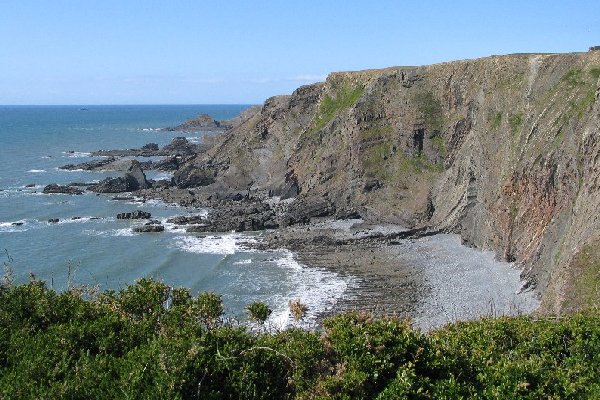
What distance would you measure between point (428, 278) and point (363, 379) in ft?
100

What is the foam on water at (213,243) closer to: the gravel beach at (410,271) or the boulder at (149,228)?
the gravel beach at (410,271)

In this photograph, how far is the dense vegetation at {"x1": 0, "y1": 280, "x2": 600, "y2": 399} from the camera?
11.9 meters

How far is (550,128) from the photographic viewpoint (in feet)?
140

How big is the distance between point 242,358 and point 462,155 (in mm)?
45576

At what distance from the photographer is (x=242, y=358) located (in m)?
12.8

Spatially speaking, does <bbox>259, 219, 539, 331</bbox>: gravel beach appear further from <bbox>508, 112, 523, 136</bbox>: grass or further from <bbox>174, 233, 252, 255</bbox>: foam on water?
<bbox>508, 112, 523, 136</bbox>: grass

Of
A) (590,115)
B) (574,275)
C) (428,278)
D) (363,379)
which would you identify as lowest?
(428,278)

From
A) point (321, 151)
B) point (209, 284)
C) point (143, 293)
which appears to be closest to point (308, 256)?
point (209, 284)

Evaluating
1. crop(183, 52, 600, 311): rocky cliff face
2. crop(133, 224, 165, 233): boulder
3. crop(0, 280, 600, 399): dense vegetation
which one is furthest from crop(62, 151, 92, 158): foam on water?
crop(0, 280, 600, 399): dense vegetation

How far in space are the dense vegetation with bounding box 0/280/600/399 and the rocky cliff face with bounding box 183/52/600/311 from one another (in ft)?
53.2

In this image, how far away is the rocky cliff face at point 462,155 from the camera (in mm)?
36375

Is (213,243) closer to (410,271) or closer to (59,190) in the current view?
(410,271)

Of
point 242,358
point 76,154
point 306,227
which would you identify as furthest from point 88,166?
point 242,358

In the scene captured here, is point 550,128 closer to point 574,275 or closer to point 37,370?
point 574,275
